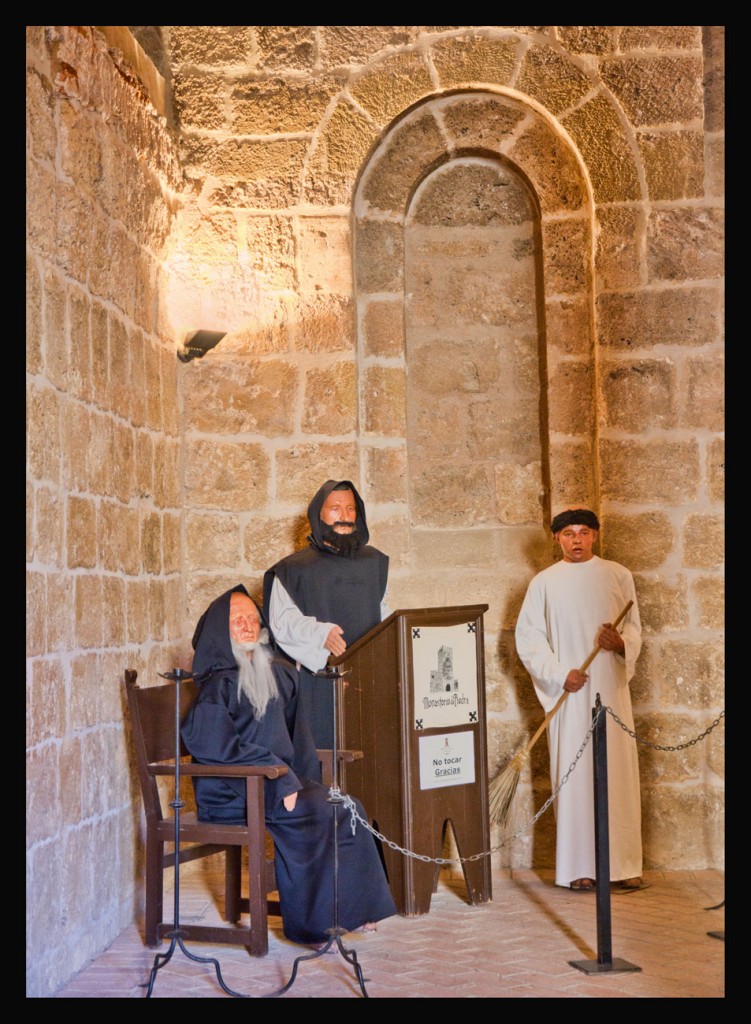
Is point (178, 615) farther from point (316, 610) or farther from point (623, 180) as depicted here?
point (623, 180)

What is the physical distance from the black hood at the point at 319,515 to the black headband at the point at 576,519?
0.95m

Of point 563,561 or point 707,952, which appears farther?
point 563,561

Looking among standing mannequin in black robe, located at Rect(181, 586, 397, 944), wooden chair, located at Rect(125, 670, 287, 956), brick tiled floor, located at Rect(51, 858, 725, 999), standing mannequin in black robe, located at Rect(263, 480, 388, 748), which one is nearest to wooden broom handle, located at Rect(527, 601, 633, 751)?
brick tiled floor, located at Rect(51, 858, 725, 999)

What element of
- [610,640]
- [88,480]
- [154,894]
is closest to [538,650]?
[610,640]

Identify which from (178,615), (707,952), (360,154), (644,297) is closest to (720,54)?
(644,297)

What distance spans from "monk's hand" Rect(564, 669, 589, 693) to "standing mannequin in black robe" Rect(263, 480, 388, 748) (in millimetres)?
916

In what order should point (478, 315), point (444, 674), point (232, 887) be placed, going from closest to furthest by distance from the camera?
1. point (232, 887)
2. point (444, 674)
3. point (478, 315)

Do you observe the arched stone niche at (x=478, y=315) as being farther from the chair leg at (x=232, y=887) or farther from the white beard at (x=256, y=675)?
the chair leg at (x=232, y=887)

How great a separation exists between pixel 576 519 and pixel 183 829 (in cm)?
241

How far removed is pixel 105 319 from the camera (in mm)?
4809

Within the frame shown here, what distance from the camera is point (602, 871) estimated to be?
431cm

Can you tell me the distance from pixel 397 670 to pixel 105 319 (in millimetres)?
1891

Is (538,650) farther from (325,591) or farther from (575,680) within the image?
(325,591)

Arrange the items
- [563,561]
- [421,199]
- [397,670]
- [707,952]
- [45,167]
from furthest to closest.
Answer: [421,199] < [563,561] < [397,670] < [707,952] < [45,167]
